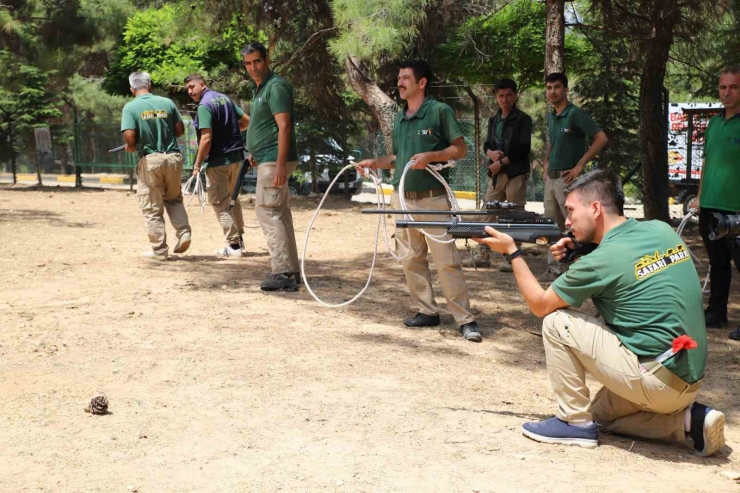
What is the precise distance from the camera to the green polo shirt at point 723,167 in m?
5.86

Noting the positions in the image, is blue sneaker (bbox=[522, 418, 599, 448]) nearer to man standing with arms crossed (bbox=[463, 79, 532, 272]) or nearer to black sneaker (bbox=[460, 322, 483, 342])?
black sneaker (bbox=[460, 322, 483, 342])

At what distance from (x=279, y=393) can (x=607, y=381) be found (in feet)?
5.56

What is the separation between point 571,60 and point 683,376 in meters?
10.3

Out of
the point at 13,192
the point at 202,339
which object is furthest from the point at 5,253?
the point at 13,192

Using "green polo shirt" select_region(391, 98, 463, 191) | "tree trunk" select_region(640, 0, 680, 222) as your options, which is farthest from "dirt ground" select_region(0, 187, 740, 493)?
"tree trunk" select_region(640, 0, 680, 222)

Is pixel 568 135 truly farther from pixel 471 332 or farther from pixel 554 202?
pixel 471 332

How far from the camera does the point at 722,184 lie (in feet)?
19.5

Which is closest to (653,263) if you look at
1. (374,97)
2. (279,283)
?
(279,283)

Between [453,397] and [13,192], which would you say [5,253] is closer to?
[453,397]

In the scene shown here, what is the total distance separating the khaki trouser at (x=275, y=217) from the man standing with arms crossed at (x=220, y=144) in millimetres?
1625

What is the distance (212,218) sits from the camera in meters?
13.0

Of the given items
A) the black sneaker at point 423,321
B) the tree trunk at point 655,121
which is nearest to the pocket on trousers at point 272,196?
the black sneaker at point 423,321

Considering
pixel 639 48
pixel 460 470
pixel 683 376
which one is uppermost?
pixel 639 48

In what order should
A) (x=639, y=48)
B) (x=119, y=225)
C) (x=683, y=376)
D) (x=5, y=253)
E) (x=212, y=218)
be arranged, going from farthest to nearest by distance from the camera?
(x=212, y=218)
(x=119, y=225)
(x=639, y=48)
(x=5, y=253)
(x=683, y=376)
